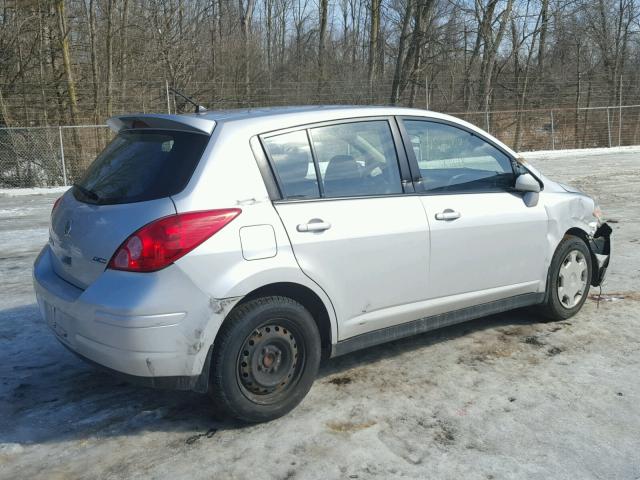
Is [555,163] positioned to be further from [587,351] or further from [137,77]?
[587,351]

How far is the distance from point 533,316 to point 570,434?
193 cm

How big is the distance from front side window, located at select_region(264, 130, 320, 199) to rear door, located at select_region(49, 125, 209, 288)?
0.41 meters

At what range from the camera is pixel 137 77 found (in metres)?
20.4

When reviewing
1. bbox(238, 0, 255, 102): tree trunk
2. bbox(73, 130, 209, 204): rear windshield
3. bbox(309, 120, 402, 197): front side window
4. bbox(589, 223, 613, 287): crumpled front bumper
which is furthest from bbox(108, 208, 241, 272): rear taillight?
bbox(238, 0, 255, 102): tree trunk

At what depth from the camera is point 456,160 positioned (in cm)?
464

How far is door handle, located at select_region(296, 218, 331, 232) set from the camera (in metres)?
3.51

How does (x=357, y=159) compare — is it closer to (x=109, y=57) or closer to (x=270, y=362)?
(x=270, y=362)

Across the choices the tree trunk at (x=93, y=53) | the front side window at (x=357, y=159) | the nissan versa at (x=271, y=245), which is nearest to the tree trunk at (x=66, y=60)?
the tree trunk at (x=93, y=53)

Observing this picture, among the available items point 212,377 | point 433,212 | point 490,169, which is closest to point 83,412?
point 212,377

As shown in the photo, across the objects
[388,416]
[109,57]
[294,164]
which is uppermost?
[109,57]

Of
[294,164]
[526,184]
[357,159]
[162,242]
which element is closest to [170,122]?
[294,164]

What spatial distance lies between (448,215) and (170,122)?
1824 mm

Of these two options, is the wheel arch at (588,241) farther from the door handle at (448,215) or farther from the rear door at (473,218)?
the door handle at (448,215)

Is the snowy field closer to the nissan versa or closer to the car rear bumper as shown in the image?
the nissan versa
